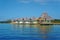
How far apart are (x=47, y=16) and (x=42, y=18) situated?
372 millimetres

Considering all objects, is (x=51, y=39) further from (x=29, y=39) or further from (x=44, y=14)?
(x=44, y=14)

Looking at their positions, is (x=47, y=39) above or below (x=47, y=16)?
below

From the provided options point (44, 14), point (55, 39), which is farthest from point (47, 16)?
point (55, 39)

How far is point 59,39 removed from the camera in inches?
284

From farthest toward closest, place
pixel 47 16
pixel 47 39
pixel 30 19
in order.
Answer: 1. pixel 30 19
2. pixel 47 16
3. pixel 47 39

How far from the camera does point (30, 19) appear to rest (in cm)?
1086

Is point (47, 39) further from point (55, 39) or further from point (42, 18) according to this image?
point (42, 18)

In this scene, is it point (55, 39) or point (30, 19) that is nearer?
point (55, 39)

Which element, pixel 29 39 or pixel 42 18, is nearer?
pixel 29 39

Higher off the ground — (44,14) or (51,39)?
(44,14)

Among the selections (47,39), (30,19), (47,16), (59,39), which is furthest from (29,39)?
(30,19)

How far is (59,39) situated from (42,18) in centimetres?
307

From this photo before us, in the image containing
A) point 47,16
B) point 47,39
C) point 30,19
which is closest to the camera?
point 47,39

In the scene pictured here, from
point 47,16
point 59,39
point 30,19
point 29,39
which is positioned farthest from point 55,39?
point 30,19
